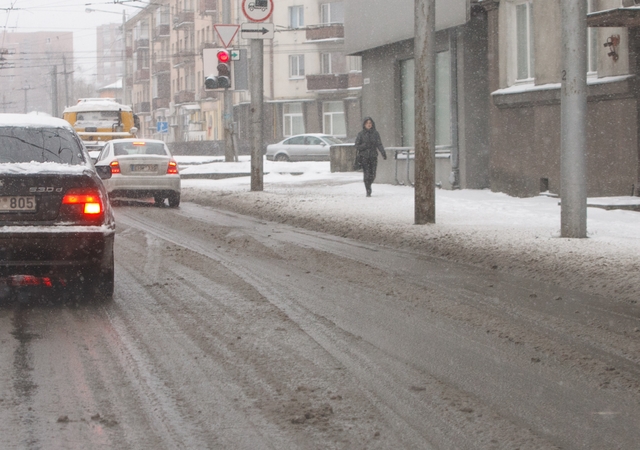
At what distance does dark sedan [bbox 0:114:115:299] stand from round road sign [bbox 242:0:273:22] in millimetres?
14783

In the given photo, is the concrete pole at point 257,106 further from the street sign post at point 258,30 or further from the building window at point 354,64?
the building window at point 354,64

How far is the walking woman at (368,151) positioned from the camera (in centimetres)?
2097

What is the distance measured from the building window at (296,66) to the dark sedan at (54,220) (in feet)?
195

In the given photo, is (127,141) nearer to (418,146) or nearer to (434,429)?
(418,146)

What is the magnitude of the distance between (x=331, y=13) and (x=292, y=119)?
7.12 metres

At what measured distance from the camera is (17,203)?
798cm

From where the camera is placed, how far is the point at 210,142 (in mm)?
66125

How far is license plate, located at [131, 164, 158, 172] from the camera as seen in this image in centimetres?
2066

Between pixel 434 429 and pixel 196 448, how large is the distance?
1024mm

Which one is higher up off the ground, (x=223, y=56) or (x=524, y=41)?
(x=223, y=56)

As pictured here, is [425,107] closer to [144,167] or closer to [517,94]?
[517,94]

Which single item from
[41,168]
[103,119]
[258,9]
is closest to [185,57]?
[103,119]

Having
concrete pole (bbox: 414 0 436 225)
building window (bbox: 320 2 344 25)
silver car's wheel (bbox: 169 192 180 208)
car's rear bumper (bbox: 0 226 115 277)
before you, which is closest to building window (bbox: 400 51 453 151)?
silver car's wheel (bbox: 169 192 180 208)

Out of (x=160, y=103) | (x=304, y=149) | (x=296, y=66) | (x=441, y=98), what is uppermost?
(x=296, y=66)
